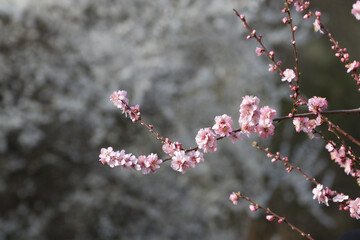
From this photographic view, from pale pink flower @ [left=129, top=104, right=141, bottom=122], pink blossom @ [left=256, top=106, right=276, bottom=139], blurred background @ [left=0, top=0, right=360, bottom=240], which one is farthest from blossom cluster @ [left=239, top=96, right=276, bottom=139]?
blurred background @ [left=0, top=0, right=360, bottom=240]

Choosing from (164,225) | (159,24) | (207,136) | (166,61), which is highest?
(159,24)

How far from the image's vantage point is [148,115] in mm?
2578

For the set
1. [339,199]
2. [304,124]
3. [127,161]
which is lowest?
[339,199]

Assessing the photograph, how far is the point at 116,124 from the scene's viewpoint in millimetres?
2527

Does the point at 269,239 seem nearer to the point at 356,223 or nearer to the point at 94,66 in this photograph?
the point at 356,223

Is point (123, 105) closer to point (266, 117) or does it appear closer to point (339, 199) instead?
point (266, 117)

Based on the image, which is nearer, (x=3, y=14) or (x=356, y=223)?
(x=3, y=14)

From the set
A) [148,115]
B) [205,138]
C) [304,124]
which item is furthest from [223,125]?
[148,115]

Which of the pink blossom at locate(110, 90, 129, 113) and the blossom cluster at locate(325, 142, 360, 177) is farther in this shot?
the pink blossom at locate(110, 90, 129, 113)

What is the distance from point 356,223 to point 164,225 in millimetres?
1251

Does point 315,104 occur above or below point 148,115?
below

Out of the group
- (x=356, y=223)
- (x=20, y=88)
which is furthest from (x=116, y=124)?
(x=356, y=223)

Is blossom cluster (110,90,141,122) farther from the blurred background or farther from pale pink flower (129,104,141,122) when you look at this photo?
the blurred background

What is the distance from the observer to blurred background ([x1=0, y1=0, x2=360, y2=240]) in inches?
91.9
